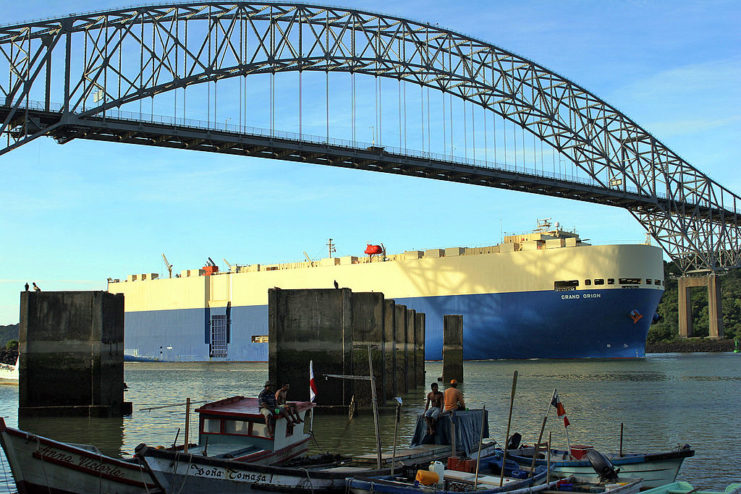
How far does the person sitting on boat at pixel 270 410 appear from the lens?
15117 mm

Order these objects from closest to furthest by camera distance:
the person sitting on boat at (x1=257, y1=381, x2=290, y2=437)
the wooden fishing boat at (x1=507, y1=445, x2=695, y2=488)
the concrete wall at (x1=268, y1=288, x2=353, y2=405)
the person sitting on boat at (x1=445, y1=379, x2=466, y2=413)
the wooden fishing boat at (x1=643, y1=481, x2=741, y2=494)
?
1. the wooden fishing boat at (x1=643, y1=481, x2=741, y2=494)
2. the wooden fishing boat at (x1=507, y1=445, x2=695, y2=488)
3. the person sitting on boat at (x1=257, y1=381, x2=290, y2=437)
4. the person sitting on boat at (x1=445, y1=379, x2=466, y2=413)
5. the concrete wall at (x1=268, y1=288, x2=353, y2=405)

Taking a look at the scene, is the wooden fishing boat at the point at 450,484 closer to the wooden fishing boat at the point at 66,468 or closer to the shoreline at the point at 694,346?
the wooden fishing boat at the point at 66,468

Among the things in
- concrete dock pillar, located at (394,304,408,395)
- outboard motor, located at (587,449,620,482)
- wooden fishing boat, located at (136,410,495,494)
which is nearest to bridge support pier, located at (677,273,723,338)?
concrete dock pillar, located at (394,304,408,395)

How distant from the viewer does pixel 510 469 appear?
550 inches

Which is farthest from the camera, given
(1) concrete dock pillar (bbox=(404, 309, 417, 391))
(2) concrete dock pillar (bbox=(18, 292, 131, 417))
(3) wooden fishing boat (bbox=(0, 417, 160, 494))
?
(1) concrete dock pillar (bbox=(404, 309, 417, 391))

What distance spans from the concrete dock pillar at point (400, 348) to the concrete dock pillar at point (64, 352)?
37.4 feet

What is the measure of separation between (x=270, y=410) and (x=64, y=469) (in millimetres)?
4134

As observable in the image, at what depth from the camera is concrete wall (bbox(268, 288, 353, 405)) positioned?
2386cm

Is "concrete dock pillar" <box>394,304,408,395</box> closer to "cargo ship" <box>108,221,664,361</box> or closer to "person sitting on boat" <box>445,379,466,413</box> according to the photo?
"person sitting on boat" <box>445,379,466,413</box>

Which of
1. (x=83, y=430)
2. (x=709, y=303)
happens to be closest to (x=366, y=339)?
(x=83, y=430)

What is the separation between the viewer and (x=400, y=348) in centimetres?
3444

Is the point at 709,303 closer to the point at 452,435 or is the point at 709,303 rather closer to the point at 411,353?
the point at 411,353

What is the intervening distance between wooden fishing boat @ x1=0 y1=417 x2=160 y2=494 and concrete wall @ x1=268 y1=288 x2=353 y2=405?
37.3 ft

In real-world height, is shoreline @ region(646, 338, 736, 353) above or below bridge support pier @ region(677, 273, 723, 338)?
below
